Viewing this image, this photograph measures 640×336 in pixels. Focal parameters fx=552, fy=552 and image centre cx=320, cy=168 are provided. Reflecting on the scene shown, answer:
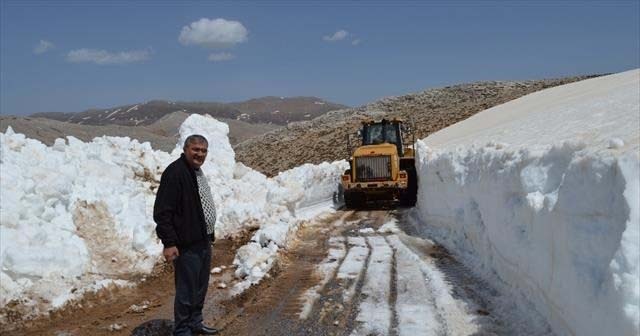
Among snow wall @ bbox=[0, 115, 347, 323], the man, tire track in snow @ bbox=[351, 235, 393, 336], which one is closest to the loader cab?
snow wall @ bbox=[0, 115, 347, 323]

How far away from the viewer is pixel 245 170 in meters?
13.7

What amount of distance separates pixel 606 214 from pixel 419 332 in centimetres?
220

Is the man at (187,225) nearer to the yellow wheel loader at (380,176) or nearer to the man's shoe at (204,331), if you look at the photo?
the man's shoe at (204,331)

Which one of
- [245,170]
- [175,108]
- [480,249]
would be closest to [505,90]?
[245,170]

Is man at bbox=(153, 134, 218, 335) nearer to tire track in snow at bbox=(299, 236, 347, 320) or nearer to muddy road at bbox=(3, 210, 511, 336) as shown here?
muddy road at bbox=(3, 210, 511, 336)

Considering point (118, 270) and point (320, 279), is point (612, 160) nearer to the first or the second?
point (320, 279)

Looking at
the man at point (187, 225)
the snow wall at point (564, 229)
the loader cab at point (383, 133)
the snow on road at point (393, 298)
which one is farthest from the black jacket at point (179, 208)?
the loader cab at point (383, 133)

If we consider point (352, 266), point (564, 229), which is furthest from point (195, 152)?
point (352, 266)

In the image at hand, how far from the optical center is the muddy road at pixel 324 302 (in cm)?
558

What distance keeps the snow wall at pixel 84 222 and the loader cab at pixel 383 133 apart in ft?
22.9

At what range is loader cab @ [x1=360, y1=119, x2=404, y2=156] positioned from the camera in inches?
699

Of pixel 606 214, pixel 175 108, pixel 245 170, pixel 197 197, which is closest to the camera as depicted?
pixel 606 214

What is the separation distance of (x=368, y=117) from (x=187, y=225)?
156 ft

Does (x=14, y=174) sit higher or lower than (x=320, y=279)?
higher
